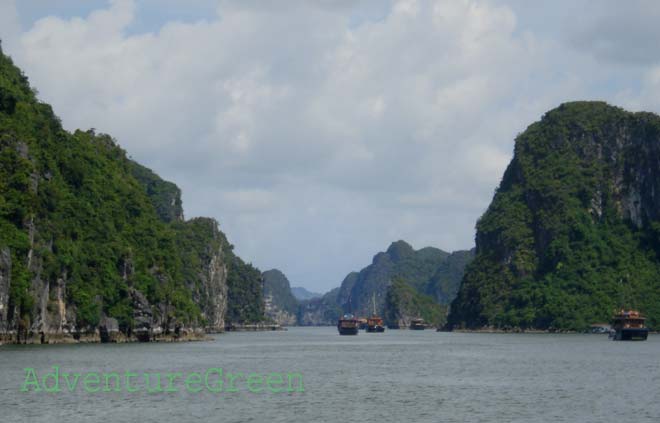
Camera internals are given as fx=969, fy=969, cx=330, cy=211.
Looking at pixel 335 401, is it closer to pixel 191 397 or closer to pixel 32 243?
pixel 191 397

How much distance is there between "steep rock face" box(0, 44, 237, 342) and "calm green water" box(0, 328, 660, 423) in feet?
35.0

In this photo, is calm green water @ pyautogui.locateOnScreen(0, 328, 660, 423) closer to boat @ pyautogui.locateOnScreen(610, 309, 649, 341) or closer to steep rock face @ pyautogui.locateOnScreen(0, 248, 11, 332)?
steep rock face @ pyautogui.locateOnScreen(0, 248, 11, 332)

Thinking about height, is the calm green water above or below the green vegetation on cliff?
below

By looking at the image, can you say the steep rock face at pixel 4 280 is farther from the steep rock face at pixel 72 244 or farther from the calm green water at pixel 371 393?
the calm green water at pixel 371 393

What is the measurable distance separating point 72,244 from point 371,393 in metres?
71.2

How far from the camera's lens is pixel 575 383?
7231 cm

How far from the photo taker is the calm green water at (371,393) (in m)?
52.0

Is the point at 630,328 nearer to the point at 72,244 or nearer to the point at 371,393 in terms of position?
the point at 72,244

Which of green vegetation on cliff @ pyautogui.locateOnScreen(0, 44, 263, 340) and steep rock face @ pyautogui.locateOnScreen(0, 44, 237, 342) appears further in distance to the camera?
green vegetation on cliff @ pyautogui.locateOnScreen(0, 44, 263, 340)

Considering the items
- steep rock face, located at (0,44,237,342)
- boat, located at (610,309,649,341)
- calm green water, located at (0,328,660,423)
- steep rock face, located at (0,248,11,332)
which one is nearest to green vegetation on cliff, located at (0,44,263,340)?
steep rock face, located at (0,44,237,342)

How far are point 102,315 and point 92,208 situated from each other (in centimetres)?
1613

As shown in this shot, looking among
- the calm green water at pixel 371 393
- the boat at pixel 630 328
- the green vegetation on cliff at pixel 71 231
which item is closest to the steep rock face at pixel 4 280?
the green vegetation on cliff at pixel 71 231

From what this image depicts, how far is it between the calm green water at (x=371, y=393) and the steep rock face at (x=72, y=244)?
420 inches

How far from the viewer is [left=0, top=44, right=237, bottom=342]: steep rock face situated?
10831 cm
